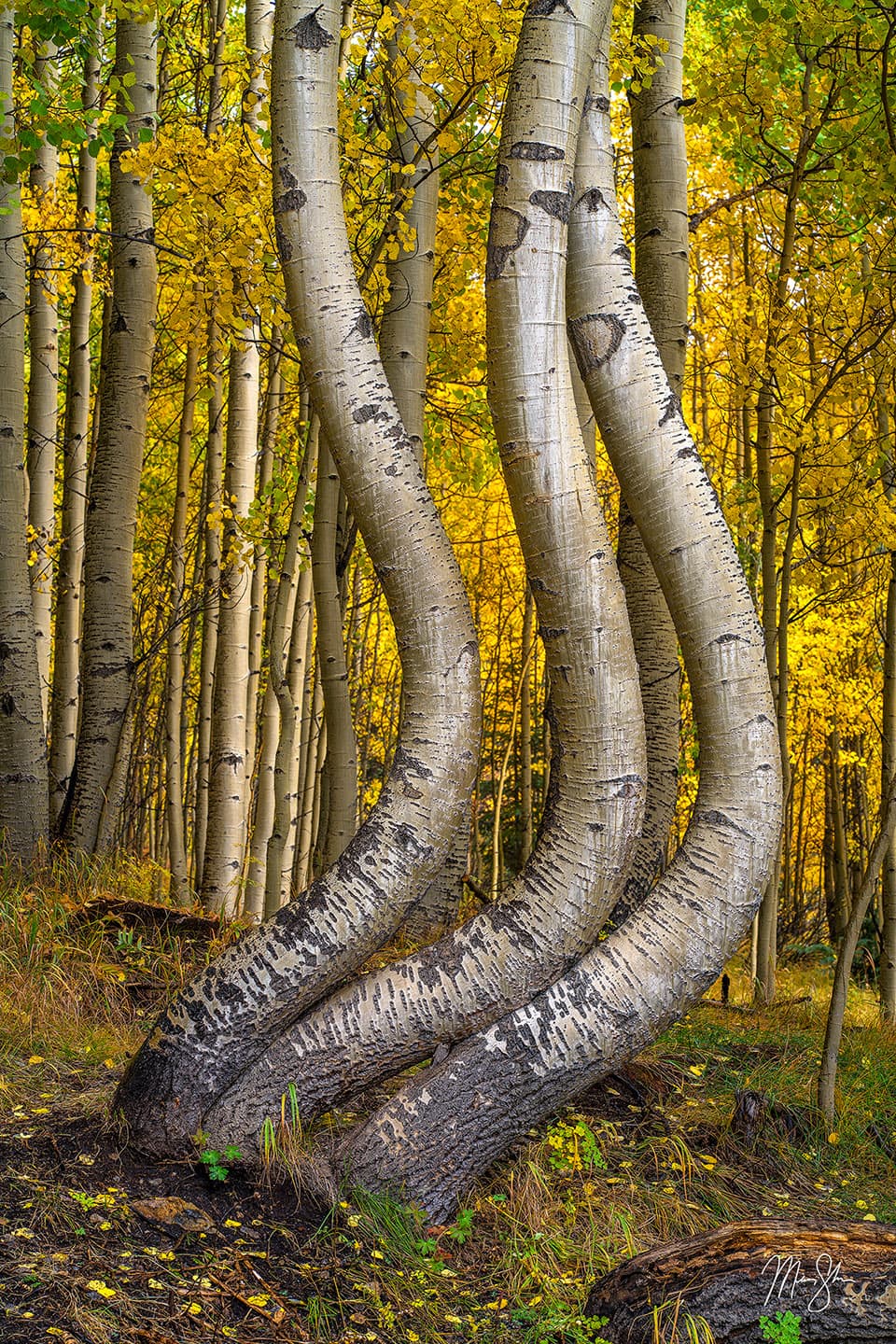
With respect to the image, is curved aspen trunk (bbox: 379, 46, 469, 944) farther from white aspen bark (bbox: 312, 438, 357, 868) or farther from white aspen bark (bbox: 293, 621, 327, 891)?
white aspen bark (bbox: 293, 621, 327, 891)

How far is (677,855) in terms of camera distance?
3055mm

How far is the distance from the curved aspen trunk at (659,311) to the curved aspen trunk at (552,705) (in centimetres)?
147

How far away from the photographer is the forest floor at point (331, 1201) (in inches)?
94.8

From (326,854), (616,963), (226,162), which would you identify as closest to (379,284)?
(226,162)

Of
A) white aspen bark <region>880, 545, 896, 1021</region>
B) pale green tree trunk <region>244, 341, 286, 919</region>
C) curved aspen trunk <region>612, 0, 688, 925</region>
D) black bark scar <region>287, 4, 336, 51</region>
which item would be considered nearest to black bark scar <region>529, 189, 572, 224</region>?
black bark scar <region>287, 4, 336, 51</region>

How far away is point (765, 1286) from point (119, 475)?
4724 millimetres

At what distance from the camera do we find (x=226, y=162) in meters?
4.97

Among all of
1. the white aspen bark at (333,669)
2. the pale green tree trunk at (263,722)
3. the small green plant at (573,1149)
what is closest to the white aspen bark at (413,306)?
the white aspen bark at (333,669)

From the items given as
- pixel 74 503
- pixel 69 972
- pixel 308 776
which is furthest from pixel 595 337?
pixel 308 776

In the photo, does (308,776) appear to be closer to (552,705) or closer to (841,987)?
(841,987)

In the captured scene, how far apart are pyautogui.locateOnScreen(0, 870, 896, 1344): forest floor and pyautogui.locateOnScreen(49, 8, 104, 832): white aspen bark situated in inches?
68.4

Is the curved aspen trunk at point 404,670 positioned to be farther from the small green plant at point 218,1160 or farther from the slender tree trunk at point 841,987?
the slender tree trunk at point 841,987

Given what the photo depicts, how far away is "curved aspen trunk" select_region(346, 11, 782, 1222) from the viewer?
2.92 meters

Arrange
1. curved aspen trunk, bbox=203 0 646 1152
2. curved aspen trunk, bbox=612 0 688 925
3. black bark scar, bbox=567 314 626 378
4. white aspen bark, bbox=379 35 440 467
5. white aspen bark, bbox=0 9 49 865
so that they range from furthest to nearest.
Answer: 1. white aspen bark, bbox=0 9 49 865
2. white aspen bark, bbox=379 35 440 467
3. curved aspen trunk, bbox=612 0 688 925
4. black bark scar, bbox=567 314 626 378
5. curved aspen trunk, bbox=203 0 646 1152
